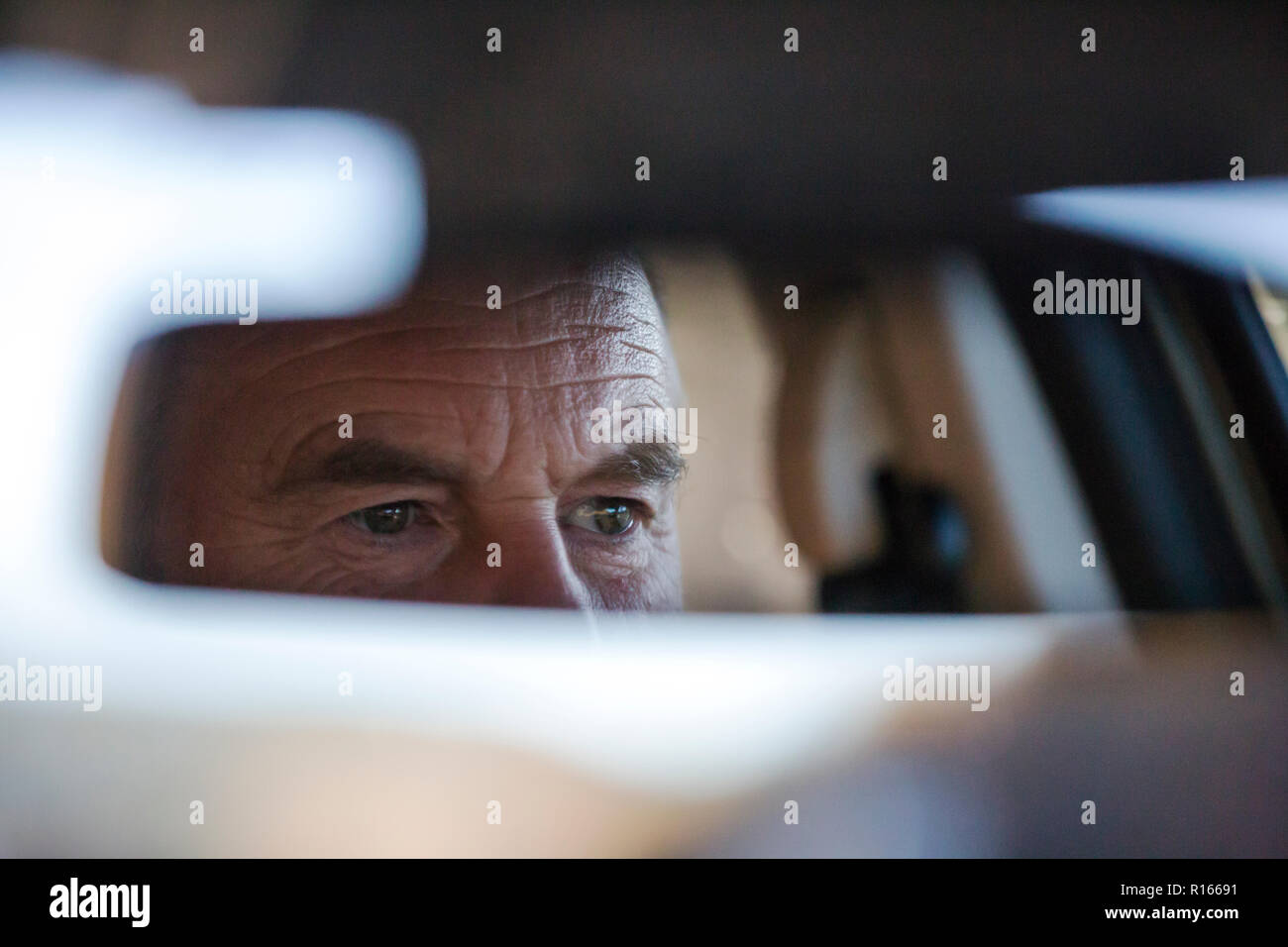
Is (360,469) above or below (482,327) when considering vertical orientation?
below

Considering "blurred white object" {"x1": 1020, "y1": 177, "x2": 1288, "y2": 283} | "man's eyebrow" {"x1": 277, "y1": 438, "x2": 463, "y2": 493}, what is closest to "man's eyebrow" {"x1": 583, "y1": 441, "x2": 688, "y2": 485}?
"man's eyebrow" {"x1": 277, "y1": 438, "x2": 463, "y2": 493}

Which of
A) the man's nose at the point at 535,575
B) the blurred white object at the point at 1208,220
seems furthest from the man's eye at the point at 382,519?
the blurred white object at the point at 1208,220

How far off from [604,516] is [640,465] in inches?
2.6

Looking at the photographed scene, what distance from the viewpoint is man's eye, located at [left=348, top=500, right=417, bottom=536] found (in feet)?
2.95

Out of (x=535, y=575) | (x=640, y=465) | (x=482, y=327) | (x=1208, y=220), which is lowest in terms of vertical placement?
(x=535, y=575)

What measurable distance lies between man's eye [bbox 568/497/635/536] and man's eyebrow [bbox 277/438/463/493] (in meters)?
0.13

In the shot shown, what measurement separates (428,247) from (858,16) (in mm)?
542

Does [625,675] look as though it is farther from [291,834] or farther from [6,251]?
[6,251]

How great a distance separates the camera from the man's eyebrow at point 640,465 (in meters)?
0.92

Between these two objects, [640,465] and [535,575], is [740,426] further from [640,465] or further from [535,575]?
[535,575]

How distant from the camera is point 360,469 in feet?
3.00

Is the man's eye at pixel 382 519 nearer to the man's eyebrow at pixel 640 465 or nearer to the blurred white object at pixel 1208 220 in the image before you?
the man's eyebrow at pixel 640 465

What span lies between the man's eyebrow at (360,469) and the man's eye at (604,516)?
133mm

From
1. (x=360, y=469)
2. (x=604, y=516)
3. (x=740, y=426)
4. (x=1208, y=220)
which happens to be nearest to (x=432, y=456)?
(x=360, y=469)
